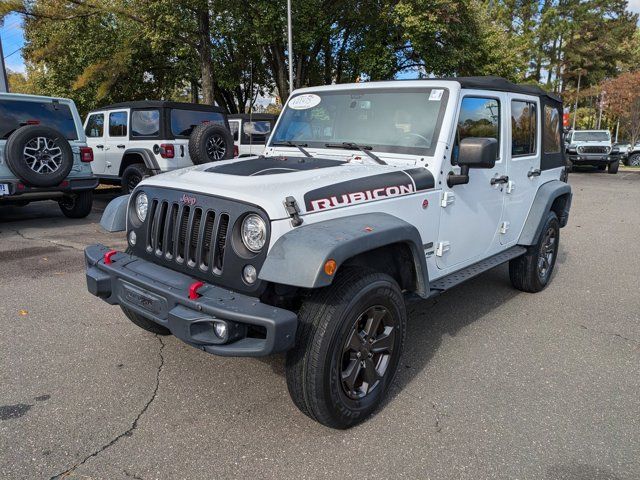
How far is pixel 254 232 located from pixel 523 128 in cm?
307

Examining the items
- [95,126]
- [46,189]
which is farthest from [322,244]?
[95,126]

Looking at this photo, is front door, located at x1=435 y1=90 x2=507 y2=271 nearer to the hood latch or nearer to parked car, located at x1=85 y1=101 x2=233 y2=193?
the hood latch

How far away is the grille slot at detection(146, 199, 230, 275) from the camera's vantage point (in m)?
2.61

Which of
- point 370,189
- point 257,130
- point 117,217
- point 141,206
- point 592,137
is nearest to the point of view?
point 370,189

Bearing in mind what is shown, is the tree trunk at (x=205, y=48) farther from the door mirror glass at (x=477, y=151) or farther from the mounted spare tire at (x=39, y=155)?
the door mirror glass at (x=477, y=151)

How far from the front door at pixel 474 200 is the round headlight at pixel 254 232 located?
1.42 meters

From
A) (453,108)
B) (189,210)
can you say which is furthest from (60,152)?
(453,108)

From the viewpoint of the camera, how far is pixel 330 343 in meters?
2.42

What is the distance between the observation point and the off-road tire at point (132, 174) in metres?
9.19

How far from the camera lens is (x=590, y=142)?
21109mm

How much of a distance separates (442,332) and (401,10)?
Answer: 607 inches

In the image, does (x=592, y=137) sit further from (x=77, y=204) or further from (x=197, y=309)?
(x=197, y=309)

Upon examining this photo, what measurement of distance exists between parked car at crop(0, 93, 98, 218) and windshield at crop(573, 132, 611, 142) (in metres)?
20.8

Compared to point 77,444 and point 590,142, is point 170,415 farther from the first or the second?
point 590,142
